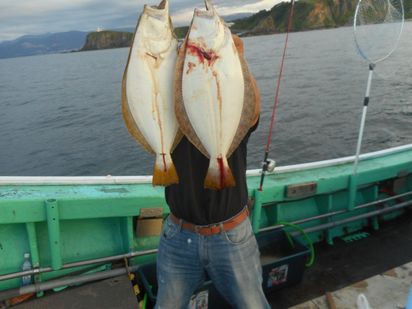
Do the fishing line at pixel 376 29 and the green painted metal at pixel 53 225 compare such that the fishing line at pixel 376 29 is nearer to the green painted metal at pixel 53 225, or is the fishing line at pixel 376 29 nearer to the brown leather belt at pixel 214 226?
the brown leather belt at pixel 214 226

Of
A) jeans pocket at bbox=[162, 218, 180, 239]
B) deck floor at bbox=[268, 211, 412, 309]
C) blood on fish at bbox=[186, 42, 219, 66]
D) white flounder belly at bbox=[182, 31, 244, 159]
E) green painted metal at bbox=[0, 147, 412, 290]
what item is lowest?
deck floor at bbox=[268, 211, 412, 309]

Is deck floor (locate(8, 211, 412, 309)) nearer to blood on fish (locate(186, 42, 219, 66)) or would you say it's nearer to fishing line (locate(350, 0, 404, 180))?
fishing line (locate(350, 0, 404, 180))

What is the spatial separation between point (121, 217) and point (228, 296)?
177 cm

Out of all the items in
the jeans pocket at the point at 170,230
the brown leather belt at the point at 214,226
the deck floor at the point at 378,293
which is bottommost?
the deck floor at the point at 378,293

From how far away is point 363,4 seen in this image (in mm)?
4535

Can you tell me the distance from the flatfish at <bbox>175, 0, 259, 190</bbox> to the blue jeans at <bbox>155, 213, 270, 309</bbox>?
48 centimetres

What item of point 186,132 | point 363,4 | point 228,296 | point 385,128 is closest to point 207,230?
point 228,296

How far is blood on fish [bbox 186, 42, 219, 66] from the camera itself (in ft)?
5.99

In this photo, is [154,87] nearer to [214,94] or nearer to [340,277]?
[214,94]

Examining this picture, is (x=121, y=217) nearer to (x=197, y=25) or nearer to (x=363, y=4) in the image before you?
(x=197, y=25)

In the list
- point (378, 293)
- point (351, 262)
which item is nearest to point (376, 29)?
point (351, 262)

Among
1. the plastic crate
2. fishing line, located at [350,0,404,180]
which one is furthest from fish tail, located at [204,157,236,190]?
fishing line, located at [350,0,404,180]

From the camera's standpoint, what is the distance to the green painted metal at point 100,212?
3.50 m

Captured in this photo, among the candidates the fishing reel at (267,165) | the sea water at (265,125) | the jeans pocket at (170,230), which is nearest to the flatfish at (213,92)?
the jeans pocket at (170,230)
